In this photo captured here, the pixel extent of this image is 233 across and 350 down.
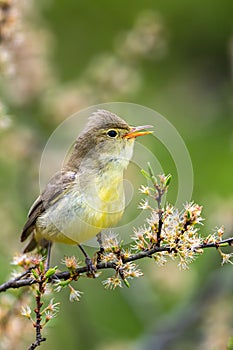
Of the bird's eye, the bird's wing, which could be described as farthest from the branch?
the bird's eye

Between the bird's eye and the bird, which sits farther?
the bird's eye

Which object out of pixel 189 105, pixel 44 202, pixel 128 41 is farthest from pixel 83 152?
pixel 189 105

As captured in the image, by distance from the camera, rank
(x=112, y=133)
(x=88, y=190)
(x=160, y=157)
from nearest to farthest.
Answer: (x=88, y=190) < (x=112, y=133) < (x=160, y=157)

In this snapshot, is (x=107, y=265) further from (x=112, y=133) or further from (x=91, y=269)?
(x=112, y=133)

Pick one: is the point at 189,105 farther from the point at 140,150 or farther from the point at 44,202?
the point at 44,202

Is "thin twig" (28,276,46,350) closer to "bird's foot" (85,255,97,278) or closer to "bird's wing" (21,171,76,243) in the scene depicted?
"bird's foot" (85,255,97,278)

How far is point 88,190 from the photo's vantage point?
2.36 metres

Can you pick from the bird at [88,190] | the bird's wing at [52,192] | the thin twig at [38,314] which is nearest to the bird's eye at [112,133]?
the bird at [88,190]

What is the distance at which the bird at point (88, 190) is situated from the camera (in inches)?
89.4

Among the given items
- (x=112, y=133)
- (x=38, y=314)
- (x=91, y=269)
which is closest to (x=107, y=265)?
(x=91, y=269)

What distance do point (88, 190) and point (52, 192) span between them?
141 millimetres

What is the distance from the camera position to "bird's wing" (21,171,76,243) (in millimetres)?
2400

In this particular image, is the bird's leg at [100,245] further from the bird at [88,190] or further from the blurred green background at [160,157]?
the blurred green background at [160,157]

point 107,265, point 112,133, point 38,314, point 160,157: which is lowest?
point 38,314
